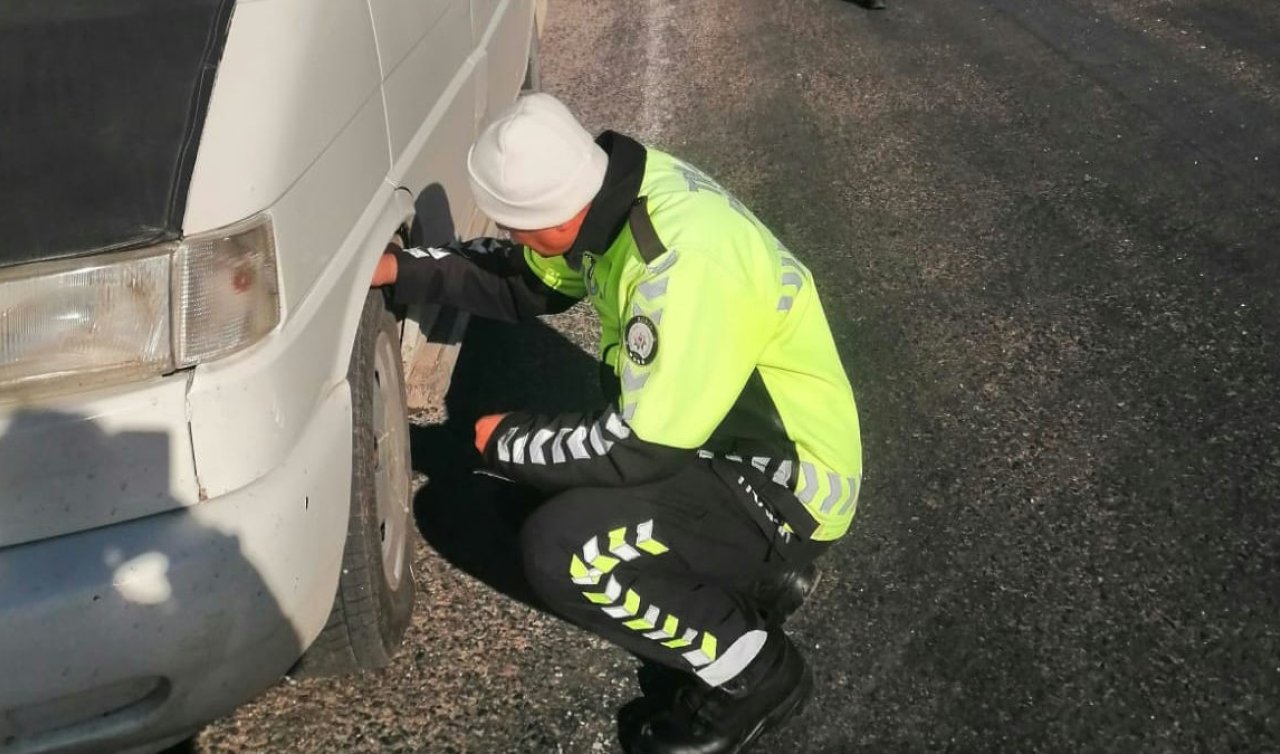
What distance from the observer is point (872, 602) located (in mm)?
2932

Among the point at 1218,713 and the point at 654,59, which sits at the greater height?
the point at 1218,713

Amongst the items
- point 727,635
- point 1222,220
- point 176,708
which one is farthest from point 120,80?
point 1222,220

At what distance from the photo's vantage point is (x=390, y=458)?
9.11ft

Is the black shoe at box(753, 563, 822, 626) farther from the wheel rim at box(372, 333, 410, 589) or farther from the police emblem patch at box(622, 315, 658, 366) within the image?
the wheel rim at box(372, 333, 410, 589)

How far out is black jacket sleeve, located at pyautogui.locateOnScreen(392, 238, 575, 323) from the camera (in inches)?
108

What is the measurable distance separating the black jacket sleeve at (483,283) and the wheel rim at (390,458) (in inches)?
6.3

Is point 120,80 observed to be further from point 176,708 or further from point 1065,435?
point 1065,435

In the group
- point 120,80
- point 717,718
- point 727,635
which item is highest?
point 120,80

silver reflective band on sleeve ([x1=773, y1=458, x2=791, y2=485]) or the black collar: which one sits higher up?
the black collar

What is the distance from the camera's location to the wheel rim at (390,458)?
2.69 meters

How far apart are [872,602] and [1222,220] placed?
2.96 meters

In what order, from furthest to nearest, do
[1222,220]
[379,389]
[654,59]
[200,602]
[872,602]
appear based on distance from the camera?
[654,59]
[1222,220]
[872,602]
[379,389]
[200,602]

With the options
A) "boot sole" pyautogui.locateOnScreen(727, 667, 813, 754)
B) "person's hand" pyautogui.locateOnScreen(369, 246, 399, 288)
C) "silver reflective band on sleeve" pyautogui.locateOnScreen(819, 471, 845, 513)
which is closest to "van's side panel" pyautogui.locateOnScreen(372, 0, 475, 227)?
"person's hand" pyautogui.locateOnScreen(369, 246, 399, 288)

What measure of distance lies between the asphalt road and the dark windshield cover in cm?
127
